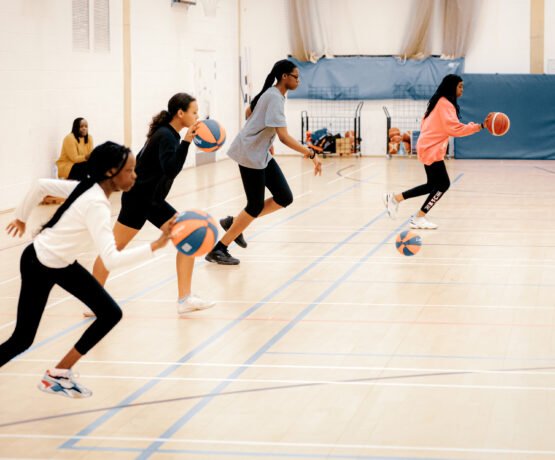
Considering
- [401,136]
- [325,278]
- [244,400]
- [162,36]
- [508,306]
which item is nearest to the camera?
[244,400]

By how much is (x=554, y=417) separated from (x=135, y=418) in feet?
6.71

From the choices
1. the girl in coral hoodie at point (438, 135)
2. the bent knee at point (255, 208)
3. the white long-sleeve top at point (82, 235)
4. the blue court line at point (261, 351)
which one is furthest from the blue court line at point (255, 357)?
the girl in coral hoodie at point (438, 135)

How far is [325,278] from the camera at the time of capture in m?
8.58

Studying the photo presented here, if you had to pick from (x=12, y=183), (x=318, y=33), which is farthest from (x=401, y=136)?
(x=12, y=183)

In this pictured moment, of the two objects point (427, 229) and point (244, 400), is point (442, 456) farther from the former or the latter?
point (427, 229)

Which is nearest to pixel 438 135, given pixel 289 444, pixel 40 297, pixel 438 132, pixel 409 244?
pixel 438 132

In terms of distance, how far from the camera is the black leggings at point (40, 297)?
4879 millimetres

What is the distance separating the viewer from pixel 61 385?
5059 millimetres

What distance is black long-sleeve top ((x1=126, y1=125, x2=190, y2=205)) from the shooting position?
267 inches

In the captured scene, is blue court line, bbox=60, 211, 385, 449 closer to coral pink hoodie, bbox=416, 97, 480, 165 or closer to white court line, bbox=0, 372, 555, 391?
white court line, bbox=0, 372, 555, 391

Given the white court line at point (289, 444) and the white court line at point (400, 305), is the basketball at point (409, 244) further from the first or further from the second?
the white court line at point (289, 444)

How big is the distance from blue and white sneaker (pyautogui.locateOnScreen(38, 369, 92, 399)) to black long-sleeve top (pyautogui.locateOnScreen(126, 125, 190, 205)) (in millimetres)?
2066

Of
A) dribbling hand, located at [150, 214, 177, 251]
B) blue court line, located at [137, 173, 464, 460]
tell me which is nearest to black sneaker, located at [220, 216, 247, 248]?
blue court line, located at [137, 173, 464, 460]

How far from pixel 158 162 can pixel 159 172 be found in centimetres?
7
